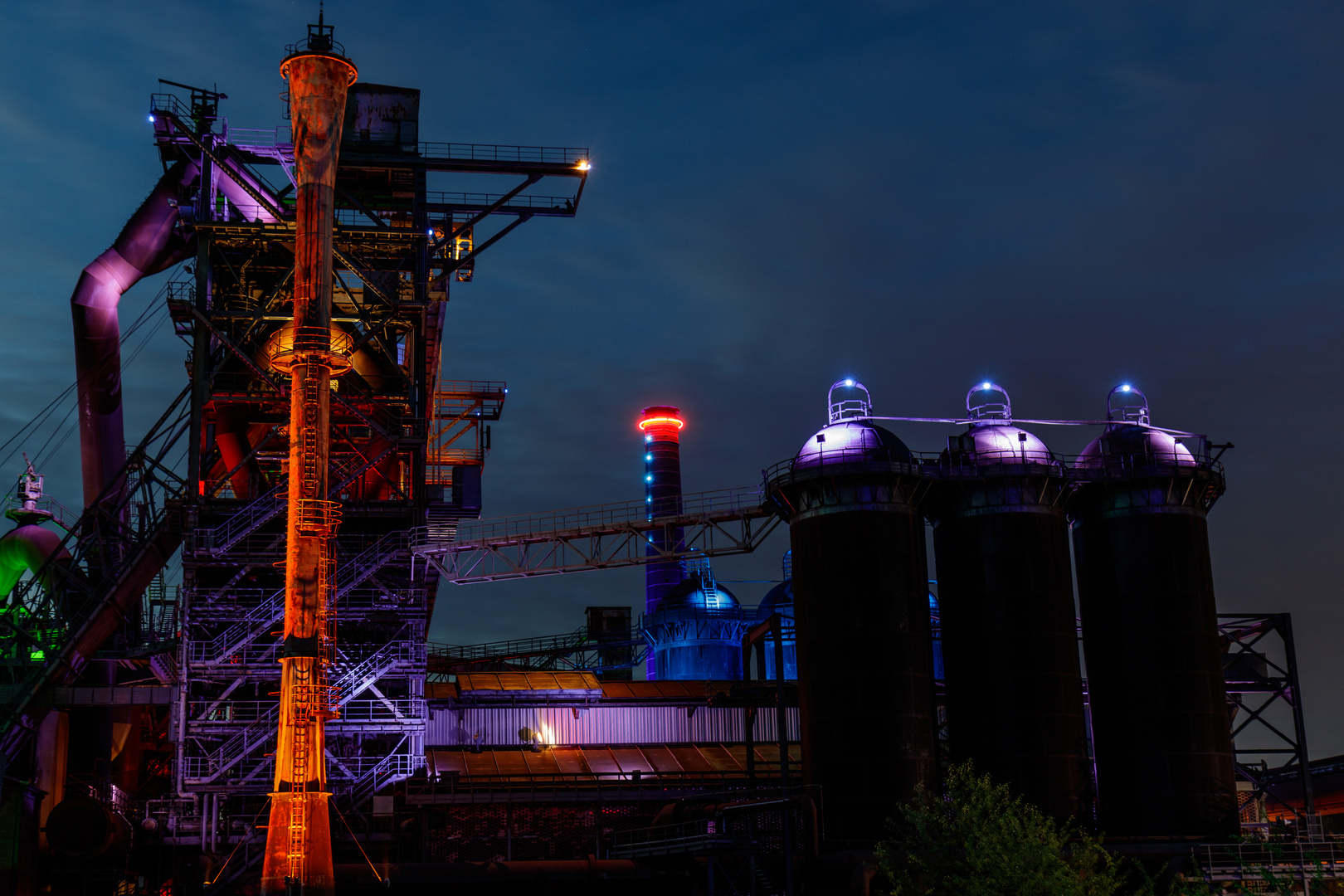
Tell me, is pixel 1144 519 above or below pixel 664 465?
below

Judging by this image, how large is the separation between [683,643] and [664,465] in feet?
59.8

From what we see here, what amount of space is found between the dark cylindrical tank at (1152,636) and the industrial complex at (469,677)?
0.36ft

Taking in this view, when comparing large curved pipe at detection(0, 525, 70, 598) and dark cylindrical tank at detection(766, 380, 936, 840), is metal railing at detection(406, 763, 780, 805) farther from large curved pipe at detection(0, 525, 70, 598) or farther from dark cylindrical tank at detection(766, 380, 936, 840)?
large curved pipe at detection(0, 525, 70, 598)

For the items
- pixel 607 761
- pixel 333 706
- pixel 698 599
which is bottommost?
pixel 607 761

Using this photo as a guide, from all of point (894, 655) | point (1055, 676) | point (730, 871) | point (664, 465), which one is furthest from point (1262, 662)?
point (664, 465)

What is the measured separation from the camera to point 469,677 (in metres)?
56.6

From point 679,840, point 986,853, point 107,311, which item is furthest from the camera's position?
point 107,311

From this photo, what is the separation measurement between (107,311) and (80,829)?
22.0m

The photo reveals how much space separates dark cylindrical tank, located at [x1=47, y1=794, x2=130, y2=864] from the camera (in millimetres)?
41500

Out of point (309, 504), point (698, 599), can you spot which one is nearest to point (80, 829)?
point (309, 504)

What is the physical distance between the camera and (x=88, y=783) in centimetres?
4950

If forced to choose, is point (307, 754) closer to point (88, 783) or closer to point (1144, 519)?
point (88, 783)

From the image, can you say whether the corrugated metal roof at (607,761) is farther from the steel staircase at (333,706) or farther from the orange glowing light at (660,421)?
the orange glowing light at (660,421)

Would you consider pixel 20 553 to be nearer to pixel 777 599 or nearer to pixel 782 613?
pixel 782 613
